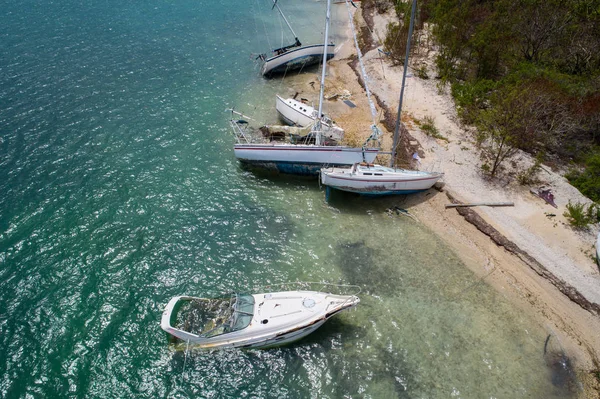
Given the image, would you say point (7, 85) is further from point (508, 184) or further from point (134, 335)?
point (508, 184)

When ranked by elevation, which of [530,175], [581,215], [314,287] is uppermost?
[530,175]

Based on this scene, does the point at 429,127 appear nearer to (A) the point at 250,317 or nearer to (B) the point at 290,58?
(B) the point at 290,58

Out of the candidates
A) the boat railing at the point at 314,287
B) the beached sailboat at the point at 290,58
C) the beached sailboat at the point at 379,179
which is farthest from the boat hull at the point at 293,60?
the boat railing at the point at 314,287

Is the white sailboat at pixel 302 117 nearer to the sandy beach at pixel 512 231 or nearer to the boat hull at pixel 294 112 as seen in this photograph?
the boat hull at pixel 294 112

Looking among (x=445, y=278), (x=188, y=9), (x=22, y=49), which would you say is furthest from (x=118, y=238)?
(x=188, y=9)

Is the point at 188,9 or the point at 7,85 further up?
the point at 188,9

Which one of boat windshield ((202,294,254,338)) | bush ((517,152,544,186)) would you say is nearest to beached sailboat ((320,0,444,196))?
bush ((517,152,544,186))

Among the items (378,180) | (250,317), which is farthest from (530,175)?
(250,317)
